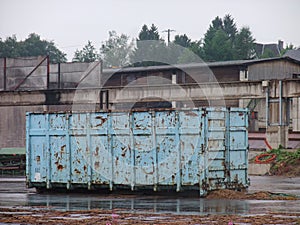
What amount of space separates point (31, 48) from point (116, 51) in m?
15.4

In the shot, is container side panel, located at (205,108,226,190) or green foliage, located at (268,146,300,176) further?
green foliage, located at (268,146,300,176)

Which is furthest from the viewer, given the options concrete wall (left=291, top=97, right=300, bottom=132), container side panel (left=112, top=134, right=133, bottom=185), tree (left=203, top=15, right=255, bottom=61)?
tree (left=203, top=15, right=255, bottom=61)

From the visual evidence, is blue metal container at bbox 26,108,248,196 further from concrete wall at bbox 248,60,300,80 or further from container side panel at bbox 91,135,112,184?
concrete wall at bbox 248,60,300,80

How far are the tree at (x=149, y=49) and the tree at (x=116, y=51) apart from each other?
7.18ft

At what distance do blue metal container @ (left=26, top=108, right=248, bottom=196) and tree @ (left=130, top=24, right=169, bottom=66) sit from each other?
68.2 m

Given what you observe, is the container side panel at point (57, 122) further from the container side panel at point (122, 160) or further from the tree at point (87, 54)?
the tree at point (87, 54)

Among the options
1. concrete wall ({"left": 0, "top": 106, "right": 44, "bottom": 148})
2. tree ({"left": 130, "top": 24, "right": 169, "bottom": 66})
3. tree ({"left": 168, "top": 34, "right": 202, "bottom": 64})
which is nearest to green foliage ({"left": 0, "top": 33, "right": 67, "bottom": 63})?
tree ({"left": 130, "top": 24, "right": 169, "bottom": 66})

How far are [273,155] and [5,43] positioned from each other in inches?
2831

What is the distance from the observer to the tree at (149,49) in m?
94.7

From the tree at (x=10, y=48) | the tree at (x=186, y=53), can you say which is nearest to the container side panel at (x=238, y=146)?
the tree at (x=186, y=53)

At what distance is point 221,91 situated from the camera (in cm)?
3362

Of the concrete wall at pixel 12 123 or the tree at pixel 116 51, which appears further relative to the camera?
the tree at pixel 116 51

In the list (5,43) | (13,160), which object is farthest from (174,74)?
(5,43)

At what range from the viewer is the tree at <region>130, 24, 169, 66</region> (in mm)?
94656
